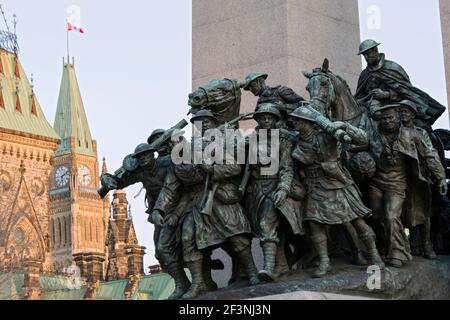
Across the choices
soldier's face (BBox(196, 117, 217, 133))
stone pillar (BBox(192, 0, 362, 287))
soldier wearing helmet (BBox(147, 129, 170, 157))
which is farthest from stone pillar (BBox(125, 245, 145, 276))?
soldier's face (BBox(196, 117, 217, 133))

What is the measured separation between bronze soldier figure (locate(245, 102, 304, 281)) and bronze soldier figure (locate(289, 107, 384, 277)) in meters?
0.16

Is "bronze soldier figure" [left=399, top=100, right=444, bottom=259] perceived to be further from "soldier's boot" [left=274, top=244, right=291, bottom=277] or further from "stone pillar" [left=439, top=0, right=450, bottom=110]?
"stone pillar" [left=439, top=0, right=450, bottom=110]

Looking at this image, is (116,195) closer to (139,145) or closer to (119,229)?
(119,229)

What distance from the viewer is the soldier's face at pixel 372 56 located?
1495 centimetres

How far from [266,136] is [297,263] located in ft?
5.17

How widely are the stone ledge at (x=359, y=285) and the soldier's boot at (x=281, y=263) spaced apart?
14 cm

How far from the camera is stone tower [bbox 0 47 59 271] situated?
10038 cm

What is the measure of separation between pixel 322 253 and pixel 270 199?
0.80 m

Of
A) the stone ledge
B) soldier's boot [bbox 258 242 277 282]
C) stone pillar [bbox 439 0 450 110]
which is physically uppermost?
stone pillar [bbox 439 0 450 110]

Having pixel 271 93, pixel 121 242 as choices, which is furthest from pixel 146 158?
pixel 121 242

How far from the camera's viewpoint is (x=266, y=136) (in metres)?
13.9

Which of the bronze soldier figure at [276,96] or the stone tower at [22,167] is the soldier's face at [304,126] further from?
the stone tower at [22,167]
